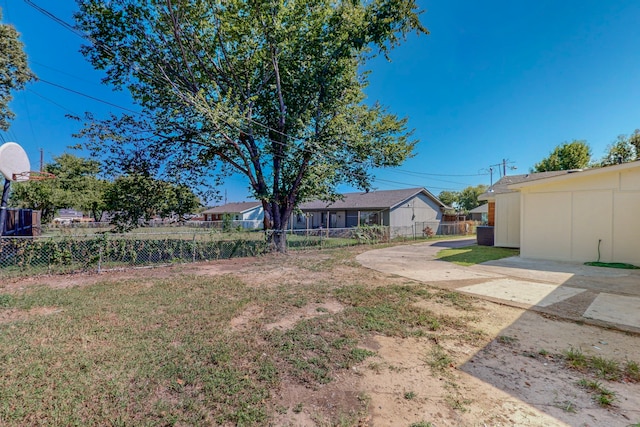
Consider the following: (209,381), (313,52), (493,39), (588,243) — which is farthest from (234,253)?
(493,39)

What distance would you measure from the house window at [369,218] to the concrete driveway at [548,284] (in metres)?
12.7

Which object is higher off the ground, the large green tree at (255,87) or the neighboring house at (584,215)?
the large green tree at (255,87)

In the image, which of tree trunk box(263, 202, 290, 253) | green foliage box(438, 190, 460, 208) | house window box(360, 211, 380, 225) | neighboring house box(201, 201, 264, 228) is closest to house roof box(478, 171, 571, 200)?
house window box(360, 211, 380, 225)

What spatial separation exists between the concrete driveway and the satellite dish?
9.67 m

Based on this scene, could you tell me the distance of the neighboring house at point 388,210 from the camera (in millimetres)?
20969

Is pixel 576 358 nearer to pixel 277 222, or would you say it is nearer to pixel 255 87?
pixel 277 222

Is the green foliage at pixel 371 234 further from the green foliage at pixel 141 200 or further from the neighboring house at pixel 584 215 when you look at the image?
the green foliage at pixel 141 200

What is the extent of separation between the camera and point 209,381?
2350 mm

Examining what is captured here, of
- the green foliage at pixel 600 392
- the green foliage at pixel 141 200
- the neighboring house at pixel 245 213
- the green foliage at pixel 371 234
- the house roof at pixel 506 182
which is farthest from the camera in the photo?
the neighboring house at pixel 245 213

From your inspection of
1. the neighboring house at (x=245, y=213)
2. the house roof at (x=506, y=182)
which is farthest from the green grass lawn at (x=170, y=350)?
the neighboring house at (x=245, y=213)

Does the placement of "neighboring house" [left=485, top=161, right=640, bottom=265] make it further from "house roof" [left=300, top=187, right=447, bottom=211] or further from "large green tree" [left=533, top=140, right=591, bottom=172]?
"large green tree" [left=533, top=140, right=591, bottom=172]

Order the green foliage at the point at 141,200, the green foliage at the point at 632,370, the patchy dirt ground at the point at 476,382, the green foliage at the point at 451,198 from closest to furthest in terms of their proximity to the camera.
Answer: the patchy dirt ground at the point at 476,382 → the green foliage at the point at 632,370 → the green foliage at the point at 141,200 → the green foliage at the point at 451,198

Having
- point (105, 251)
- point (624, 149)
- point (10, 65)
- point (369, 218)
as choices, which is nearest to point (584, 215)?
→ point (105, 251)

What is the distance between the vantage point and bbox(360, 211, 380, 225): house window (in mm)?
21705
